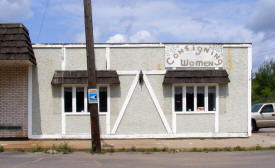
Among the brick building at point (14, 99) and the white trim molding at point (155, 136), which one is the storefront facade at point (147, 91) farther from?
the brick building at point (14, 99)

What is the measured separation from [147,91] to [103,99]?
1.98m

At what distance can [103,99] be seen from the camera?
15.3 metres

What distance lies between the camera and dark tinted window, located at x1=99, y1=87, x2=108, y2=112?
15.3m

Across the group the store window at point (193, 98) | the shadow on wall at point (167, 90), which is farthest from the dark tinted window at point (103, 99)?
the store window at point (193, 98)

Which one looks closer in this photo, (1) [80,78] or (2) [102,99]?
(1) [80,78]

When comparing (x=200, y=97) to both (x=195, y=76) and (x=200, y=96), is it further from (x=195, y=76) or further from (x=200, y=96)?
(x=195, y=76)

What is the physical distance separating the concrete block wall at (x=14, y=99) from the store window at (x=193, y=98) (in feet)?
21.8

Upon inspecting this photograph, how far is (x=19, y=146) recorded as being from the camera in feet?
42.9

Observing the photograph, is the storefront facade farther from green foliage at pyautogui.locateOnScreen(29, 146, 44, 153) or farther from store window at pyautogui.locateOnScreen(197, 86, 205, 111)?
green foliage at pyautogui.locateOnScreen(29, 146, 44, 153)

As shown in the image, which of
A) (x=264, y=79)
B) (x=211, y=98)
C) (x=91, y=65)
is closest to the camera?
(x=91, y=65)

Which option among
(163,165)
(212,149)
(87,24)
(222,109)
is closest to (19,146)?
(87,24)

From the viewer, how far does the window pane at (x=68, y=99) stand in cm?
1530

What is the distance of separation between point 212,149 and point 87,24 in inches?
251

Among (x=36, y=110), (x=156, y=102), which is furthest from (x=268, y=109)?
(x=36, y=110)
